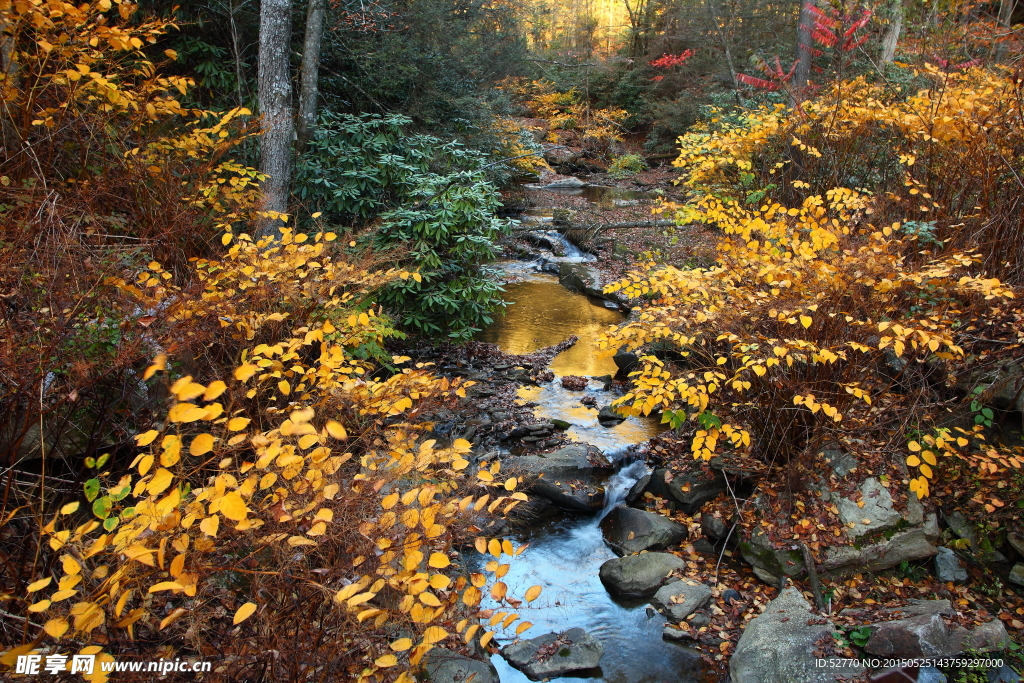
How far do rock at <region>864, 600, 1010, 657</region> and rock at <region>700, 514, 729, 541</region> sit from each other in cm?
122

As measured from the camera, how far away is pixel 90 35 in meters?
4.11

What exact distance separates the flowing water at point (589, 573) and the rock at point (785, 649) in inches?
13.3

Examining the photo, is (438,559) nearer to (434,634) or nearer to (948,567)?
(434,634)

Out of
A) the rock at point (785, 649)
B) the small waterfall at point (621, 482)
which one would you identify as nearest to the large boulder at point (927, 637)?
the rock at point (785, 649)

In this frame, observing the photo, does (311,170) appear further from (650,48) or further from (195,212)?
(650,48)

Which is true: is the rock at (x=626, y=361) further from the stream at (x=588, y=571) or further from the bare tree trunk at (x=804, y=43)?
the bare tree trunk at (x=804, y=43)

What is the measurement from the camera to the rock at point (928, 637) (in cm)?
329

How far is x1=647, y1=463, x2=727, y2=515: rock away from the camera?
4934 mm

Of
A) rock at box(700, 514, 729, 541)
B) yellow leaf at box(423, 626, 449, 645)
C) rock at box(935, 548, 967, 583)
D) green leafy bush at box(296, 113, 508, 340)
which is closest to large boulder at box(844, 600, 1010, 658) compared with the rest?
rock at box(935, 548, 967, 583)

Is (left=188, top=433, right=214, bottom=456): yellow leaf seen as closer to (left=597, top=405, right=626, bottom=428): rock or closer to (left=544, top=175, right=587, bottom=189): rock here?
(left=597, top=405, right=626, bottom=428): rock

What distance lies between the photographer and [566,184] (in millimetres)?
20312

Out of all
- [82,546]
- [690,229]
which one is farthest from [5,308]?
[690,229]

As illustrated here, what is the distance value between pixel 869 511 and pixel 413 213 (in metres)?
5.44

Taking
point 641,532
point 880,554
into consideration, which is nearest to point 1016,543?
point 880,554
